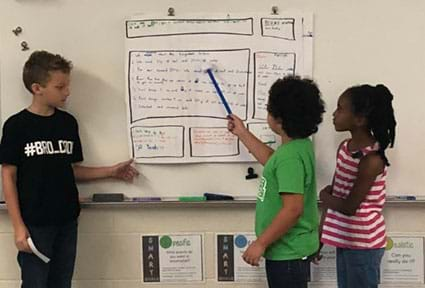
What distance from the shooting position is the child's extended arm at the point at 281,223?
1865 millimetres

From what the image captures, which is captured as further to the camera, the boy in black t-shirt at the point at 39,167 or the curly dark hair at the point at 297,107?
the boy in black t-shirt at the point at 39,167

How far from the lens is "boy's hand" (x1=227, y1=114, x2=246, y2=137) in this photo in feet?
7.51

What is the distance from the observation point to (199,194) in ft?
7.90

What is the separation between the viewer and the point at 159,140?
7.80 ft

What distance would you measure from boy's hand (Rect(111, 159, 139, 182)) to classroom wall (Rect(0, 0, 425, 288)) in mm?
36

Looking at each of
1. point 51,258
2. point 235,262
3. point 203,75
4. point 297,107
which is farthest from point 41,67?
point 235,262

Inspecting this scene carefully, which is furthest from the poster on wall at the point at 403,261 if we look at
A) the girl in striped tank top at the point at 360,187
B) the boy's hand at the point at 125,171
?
the boy's hand at the point at 125,171

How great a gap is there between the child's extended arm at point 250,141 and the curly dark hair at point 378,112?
15.3 inches

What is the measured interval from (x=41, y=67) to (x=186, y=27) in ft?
1.86

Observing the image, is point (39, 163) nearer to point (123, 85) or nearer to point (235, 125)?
point (123, 85)

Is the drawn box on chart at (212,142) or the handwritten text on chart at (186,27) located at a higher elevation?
the handwritten text on chart at (186,27)

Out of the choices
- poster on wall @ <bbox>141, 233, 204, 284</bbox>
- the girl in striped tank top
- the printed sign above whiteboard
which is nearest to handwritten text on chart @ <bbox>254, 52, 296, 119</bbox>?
the printed sign above whiteboard

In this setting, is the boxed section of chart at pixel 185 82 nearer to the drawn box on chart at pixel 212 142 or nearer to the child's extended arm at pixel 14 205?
the drawn box on chart at pixel 212 142

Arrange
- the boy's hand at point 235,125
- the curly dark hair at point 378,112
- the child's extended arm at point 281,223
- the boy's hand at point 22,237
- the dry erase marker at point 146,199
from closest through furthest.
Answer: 1. the child's extended arm at point 281,223
2. the curly dark hair at point 378,112
3. the boy's hand at point 22,237
4. the boy's hand at point 235,125
5. the dry erase marker at point 146,199
